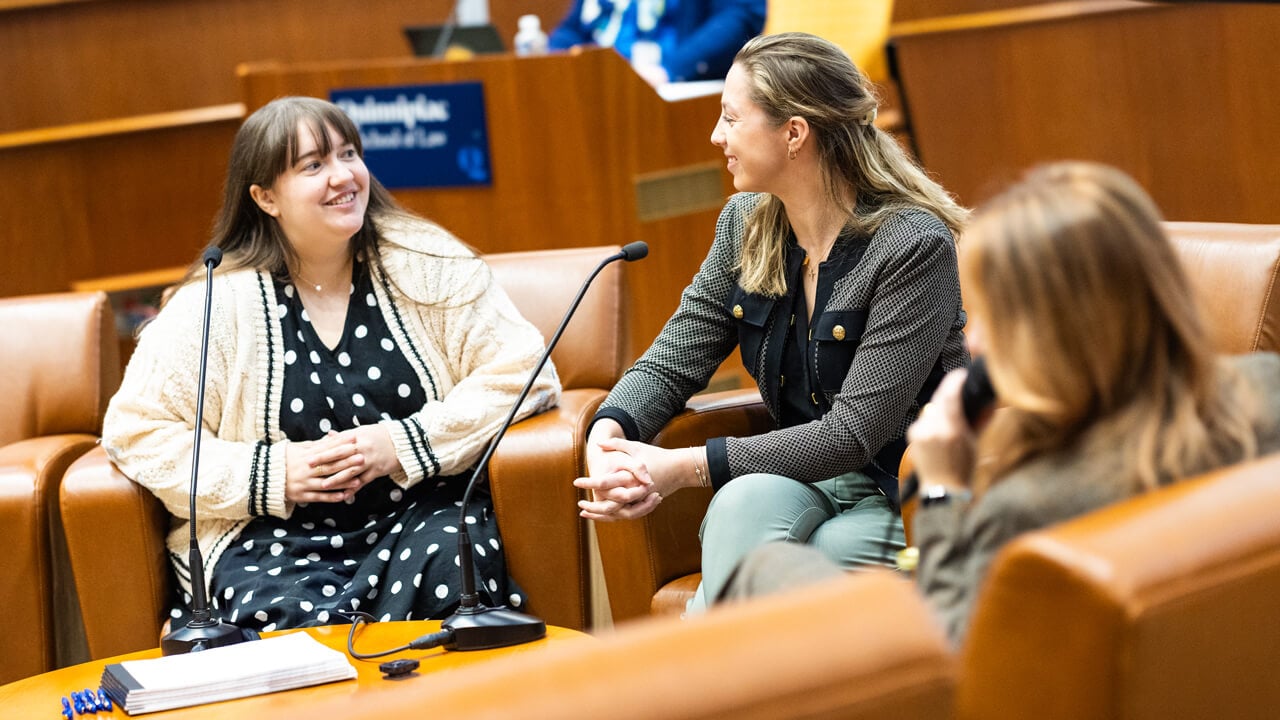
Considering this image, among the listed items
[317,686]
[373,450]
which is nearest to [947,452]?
[317,686]

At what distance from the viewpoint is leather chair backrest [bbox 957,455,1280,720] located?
0.92 m

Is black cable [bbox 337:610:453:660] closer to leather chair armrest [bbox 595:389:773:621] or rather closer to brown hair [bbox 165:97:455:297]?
leather chair armrest [bbox 595:389:773:621]

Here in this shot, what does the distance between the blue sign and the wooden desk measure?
1.91 m

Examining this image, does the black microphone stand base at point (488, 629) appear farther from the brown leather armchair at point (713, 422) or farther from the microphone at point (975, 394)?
the microphone at point (975, 394)

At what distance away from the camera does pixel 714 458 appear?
210cm

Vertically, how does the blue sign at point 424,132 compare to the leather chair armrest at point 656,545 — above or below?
above

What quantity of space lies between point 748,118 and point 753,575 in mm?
1145

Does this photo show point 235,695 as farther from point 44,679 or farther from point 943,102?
point 943,102

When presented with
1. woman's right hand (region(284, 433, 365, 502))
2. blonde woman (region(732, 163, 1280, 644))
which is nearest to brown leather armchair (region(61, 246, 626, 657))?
woman's right hand (region(284, 433, 365, 502))

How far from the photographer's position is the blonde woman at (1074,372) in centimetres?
110

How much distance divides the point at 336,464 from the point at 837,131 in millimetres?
986

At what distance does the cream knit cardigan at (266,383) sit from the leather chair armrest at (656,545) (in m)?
0.29

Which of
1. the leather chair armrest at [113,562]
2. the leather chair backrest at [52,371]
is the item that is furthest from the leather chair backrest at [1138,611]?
the leather chair backrest at [52,371]

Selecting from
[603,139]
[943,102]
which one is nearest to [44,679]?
[603,139]
